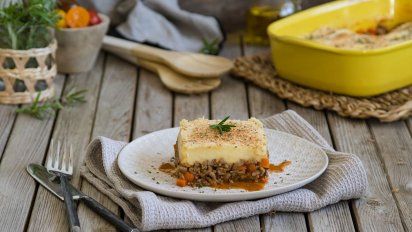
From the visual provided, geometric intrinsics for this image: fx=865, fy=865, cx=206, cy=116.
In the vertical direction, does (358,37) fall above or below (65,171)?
below

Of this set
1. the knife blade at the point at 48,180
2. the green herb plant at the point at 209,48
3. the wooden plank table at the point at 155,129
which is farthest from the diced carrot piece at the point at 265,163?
the green herb plant at the point at 209,48

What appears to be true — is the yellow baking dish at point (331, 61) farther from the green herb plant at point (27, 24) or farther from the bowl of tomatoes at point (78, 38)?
Answer: the green herb plant at point (27, 24)

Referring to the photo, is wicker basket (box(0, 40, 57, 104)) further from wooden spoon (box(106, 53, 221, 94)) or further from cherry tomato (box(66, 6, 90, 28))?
wooden spoon (box(106, 53, 221, 94))

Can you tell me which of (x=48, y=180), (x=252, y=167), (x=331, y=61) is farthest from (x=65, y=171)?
(x=331, y=61)

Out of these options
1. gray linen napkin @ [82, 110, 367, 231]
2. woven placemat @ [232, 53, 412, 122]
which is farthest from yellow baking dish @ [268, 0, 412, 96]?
gray linen napkin @ [82, 110, 367, 231]

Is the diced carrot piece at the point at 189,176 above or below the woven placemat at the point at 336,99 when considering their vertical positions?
above

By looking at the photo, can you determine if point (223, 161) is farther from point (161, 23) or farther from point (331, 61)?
point (161, 23)

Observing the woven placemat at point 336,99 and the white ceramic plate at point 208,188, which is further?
the woven placemat at point 336,99
